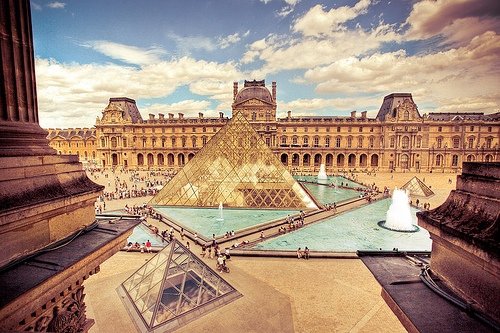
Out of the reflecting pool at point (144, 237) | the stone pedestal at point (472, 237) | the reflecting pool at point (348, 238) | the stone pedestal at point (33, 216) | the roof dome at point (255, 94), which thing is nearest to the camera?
the stone pedestal at point (472, 237)

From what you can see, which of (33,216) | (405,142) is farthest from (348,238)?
(405,142)

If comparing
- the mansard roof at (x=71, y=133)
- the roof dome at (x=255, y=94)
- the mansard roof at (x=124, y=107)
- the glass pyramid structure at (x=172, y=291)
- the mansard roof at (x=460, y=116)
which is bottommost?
the glass pyramid structure at (x=172, y=291)

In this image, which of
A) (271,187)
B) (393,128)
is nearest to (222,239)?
(271,187)

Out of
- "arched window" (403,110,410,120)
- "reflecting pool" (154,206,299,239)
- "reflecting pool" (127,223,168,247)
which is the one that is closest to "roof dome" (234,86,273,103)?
"arched window" (403,110,410,120)

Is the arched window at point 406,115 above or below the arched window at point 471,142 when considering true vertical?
above

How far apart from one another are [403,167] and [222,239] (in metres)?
43.5

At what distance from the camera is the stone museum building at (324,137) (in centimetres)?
4525

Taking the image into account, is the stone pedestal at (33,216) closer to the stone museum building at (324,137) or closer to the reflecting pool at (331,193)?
the reflecting pool at (331,193)

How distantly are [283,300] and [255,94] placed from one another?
43.2 m

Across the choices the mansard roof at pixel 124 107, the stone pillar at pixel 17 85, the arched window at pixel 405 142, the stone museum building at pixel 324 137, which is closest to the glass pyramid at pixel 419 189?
the stone museum building at pixel 324 137

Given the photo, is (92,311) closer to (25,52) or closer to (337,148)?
(25,52)

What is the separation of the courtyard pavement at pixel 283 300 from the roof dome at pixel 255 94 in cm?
3970

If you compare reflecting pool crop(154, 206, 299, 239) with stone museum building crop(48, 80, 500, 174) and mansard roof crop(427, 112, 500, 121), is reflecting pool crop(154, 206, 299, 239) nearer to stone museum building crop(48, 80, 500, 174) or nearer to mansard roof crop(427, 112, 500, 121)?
stone museum building crop(48, 80, 500, 174)

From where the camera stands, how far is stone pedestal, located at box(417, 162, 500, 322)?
1.88 metres
